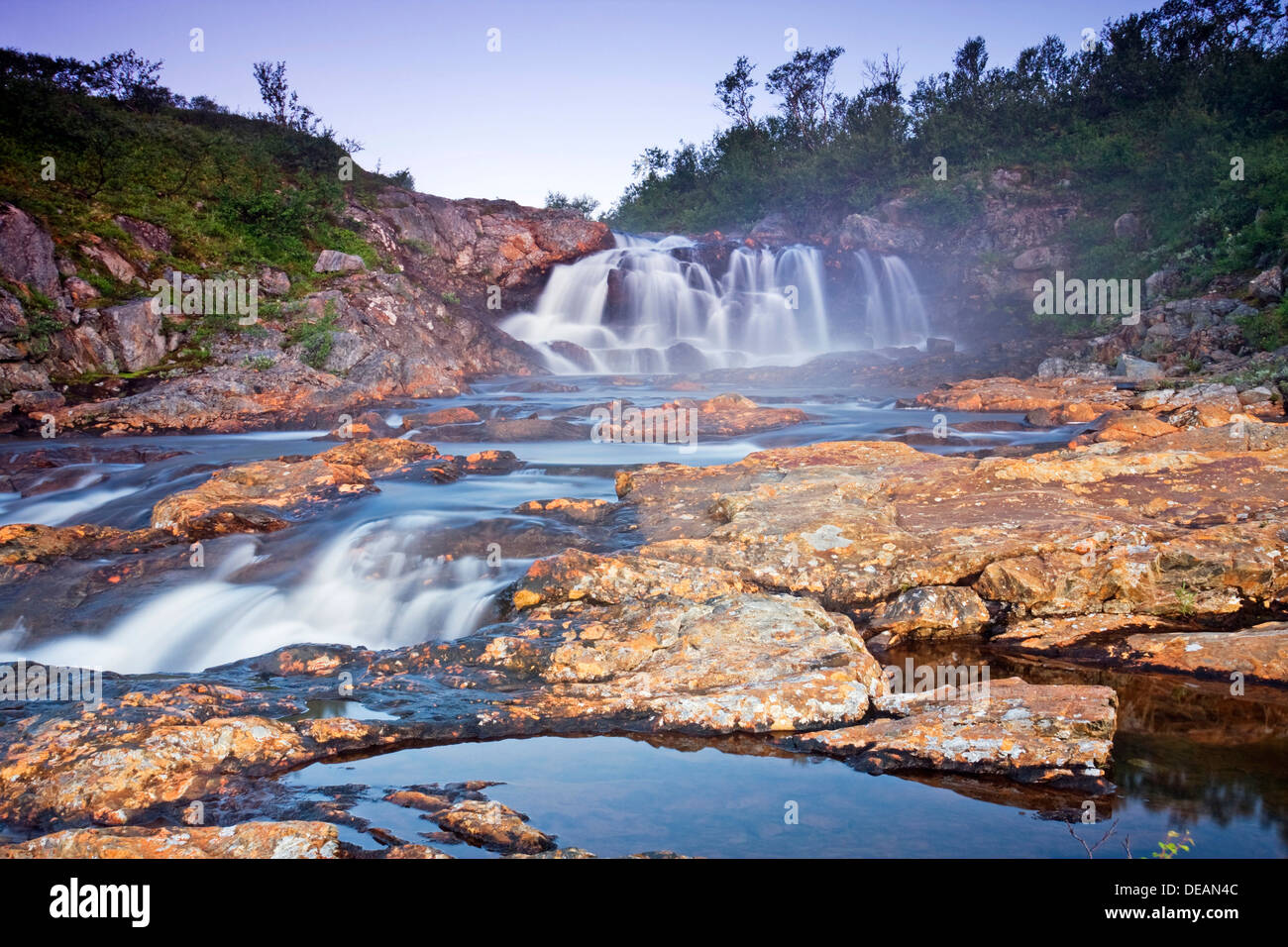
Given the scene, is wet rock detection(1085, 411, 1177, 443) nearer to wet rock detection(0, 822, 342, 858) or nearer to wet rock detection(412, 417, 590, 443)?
wet rock detection(412, 417, 590, 443)

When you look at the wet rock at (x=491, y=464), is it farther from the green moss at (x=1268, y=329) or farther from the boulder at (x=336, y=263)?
the green moss at (x=1268, y=329)

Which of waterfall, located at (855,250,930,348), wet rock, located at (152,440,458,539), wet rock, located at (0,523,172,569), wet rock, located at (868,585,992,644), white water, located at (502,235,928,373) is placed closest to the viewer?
wet rock, located at (868,585,992,644)

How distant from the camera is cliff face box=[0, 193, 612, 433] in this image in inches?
632

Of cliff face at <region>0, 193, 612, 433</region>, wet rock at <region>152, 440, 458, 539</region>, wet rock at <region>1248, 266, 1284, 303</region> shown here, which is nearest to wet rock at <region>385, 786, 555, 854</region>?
wet rock at <region>152, 440, 458, 539</region>

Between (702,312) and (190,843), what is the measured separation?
26457 mm

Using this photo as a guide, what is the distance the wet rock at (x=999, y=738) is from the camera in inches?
173

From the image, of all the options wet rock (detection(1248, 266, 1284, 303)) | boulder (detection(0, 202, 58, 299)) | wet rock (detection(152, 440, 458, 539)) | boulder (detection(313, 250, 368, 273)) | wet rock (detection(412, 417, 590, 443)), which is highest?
boulder (detection(313, 250, 368, 273))

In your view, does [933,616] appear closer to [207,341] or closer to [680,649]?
[680,649]

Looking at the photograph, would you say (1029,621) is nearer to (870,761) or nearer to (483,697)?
(870,761)

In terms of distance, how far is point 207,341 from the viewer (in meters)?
18.5

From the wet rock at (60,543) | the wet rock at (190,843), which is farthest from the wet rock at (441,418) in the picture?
the wet rock at (190,843)

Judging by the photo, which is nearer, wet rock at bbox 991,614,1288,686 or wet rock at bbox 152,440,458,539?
wet rock at bbox 991,614,1288,686

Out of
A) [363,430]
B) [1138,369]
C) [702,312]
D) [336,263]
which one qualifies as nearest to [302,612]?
[363,430]

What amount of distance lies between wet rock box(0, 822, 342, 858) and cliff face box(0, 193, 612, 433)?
1407 cm
